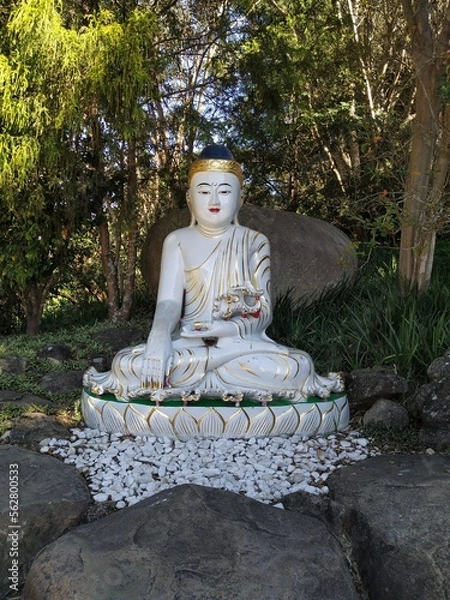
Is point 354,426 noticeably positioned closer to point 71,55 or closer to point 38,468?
point 38,468

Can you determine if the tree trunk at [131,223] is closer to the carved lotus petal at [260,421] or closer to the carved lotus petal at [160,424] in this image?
the carved lotus petal at [160,424]

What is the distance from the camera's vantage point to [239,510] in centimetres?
244

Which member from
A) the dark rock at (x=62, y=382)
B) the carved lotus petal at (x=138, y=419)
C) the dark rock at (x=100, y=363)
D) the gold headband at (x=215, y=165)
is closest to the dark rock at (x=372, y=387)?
the carved lotus petal at (x=138, y=419)

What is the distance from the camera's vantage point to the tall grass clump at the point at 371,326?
4289mm

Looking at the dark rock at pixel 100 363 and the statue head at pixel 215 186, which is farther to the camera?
the dark rock at pixel 100 363

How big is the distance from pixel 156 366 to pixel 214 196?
1.26m

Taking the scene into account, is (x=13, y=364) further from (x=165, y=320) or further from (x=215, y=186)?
(x=215, y=186)

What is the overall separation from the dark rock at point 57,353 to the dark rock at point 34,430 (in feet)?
5.04

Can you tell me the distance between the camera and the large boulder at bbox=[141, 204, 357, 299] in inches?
244

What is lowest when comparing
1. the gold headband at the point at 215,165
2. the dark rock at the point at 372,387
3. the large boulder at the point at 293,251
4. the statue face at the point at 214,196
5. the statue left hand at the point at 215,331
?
the dark rock at the point at 372,387

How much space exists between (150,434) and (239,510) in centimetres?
124

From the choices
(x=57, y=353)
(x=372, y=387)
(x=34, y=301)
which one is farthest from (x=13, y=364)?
(x=372, y=387)

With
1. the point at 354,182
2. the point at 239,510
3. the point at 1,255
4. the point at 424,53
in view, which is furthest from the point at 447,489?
the point at 354,182

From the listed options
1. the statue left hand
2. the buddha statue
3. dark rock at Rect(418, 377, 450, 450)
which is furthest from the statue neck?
dark rock at Rect(418, 377, 450, 450)
